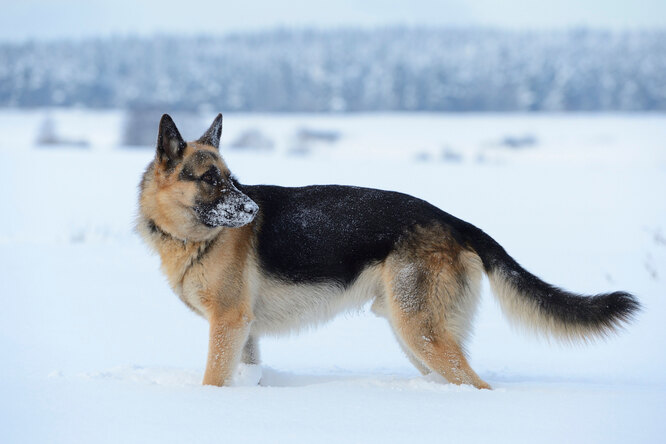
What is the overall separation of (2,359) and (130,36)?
79.8 m

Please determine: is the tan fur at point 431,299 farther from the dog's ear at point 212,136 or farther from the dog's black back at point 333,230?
the dog's ear at point 212,136

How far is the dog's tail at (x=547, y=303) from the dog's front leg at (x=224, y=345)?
1.74 meters

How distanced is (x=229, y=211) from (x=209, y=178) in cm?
34

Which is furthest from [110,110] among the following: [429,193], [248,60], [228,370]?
[228,370]

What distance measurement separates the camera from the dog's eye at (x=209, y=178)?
4.55 metres

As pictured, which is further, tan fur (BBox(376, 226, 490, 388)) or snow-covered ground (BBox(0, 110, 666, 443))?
tan fur (BBox(376, 226, 490, 388))

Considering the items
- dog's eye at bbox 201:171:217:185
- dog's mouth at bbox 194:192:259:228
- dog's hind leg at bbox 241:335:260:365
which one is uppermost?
dog's eye at bbox 201:171:217:185

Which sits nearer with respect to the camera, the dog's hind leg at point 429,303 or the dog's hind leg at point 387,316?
the dog's hind leg at point 429,303

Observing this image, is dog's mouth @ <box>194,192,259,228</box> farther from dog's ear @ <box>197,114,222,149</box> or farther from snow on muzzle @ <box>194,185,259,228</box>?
dog's ear @ <box>197,114,222,149</box>

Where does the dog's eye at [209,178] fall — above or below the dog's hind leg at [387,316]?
above

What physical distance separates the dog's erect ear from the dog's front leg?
1153 millimetres

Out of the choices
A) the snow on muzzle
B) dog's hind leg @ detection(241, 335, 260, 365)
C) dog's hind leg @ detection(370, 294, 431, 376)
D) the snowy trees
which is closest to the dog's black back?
dog's hind leg @ detection(370, 294, 431, 376)

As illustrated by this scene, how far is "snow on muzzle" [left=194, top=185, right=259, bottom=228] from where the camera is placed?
4.36 metres

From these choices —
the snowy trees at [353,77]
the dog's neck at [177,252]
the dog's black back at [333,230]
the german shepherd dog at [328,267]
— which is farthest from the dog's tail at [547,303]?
the snowy trees at [353,77]
